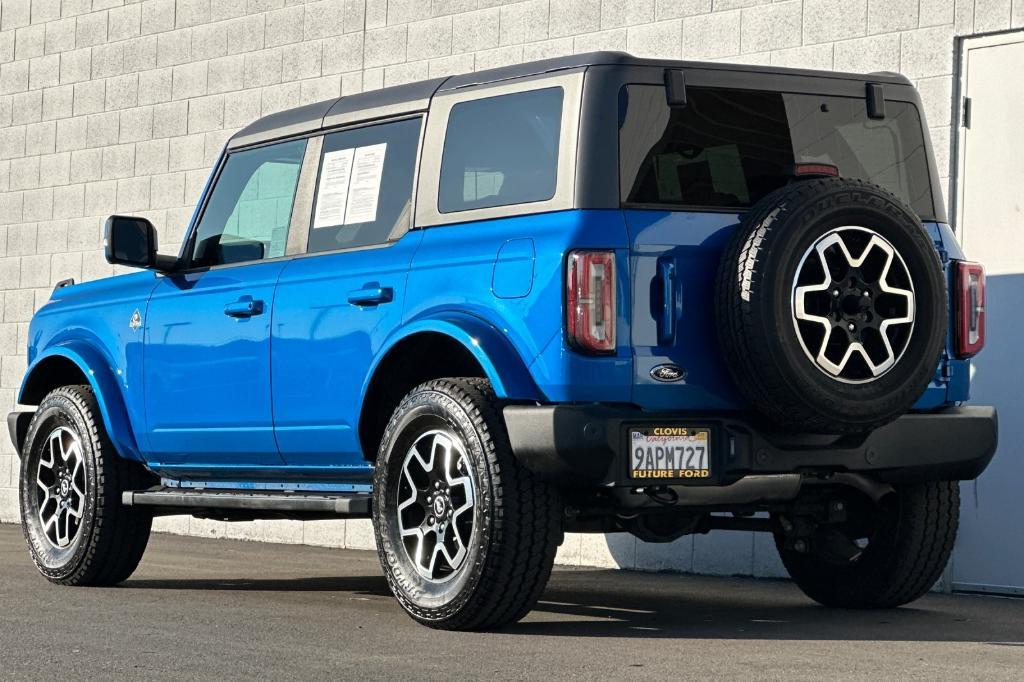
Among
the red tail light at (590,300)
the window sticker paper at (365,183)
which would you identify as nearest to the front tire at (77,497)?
the window sticker paper at (365,183)

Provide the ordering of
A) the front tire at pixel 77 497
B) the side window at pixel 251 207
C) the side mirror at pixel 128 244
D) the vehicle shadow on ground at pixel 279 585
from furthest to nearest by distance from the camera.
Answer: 1. the vehicle shadow on ground at pixel 279 585
2. the front tire at pixel 77 497
3. the side mirror at pixel 128 244
4. the side window at pixel 251 207

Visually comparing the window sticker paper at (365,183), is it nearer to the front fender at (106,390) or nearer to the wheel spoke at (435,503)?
the wheel spoke at (435,503)

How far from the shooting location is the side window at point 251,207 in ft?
25.3

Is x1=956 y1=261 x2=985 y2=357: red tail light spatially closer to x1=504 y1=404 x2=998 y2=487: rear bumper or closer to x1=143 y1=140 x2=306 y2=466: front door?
x1=504 y1=404 x2=998 y2=487: rear bumper

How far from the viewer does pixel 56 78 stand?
14.4 meters

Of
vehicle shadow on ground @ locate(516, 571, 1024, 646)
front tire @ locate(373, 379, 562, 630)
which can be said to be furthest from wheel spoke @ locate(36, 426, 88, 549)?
front tire @ locate(373, 379, 562, 630)

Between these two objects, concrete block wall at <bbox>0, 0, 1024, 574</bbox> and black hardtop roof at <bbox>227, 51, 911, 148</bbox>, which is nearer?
black hardtop roof at <bbox>227, 51, 911, 148</bbox>

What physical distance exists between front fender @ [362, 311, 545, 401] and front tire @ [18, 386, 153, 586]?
8.41 feet

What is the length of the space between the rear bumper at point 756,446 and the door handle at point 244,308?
69.7 inches

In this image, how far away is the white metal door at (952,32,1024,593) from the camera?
854cm

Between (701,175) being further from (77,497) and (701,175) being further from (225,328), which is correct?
(77,497)

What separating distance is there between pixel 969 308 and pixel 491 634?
7.33ft

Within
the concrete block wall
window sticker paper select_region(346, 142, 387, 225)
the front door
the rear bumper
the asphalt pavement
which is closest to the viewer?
the asphalt pavement

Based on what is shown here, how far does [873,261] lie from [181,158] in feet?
26.0
